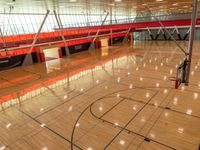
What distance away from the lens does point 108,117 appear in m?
6.39

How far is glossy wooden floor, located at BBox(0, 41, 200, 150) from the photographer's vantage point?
16.4 feet

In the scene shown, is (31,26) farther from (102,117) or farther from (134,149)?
(134,149)

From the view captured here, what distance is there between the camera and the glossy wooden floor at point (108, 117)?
16.4 feet

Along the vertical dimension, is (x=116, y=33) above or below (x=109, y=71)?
above

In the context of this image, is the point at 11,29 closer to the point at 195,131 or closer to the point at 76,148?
the point at 76,148

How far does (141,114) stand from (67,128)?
2.99m

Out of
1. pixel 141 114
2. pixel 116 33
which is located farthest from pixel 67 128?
pixel 116 33

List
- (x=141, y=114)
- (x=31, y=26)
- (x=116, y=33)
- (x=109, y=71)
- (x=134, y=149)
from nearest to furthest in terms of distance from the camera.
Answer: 1. (x=134, y=149)
2. (x=141, y=114)
3. (x=109, y=71)
4. (x=31, y=26)
5. (x=116, y=33)

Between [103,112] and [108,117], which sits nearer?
[108,117]

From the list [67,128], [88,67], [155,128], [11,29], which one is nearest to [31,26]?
[11,29]

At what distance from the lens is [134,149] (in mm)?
4582

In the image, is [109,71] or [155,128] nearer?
[155,128]

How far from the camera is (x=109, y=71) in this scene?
512 inches

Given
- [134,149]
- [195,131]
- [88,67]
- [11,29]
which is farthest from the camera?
[11,29]
